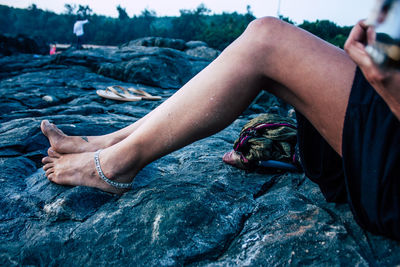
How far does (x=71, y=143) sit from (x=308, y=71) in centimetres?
148

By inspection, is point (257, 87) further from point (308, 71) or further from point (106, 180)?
point (106, 180)

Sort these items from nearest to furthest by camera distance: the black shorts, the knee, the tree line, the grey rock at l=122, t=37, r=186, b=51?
1. the black shorts
2. the knee
3. the grey rock at l=122, t=37, r=186, b=51
4. the tree line

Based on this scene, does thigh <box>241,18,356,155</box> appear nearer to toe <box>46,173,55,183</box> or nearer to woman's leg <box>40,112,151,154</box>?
woman's leg <box>40,112,151,154</box>

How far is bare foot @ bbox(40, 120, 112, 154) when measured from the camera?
68.3 inches

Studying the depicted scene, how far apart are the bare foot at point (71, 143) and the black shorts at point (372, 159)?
55.4 inches

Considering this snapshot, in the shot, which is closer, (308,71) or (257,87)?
(308,71)

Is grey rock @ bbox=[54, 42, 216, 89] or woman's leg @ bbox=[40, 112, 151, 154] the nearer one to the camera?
woman's leg @ bbox=[40, 112, 151, 154]

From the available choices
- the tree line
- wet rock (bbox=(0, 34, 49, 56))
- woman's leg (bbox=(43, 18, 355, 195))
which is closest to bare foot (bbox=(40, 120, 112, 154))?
woman's leg (bbox=(43, 18, 355, 195))

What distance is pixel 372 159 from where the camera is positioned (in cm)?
83

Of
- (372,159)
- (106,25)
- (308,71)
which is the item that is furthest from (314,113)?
(106,25)

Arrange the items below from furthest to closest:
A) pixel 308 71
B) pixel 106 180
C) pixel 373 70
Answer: pixel 106 180
pixel 308 71
pixel 373 70

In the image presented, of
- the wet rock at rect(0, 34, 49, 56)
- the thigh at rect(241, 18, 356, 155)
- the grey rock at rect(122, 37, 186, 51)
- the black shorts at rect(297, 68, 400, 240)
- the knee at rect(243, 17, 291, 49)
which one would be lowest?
the wet rock at rect(0, 34, 49, 56)

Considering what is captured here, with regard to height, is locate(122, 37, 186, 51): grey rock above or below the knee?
below

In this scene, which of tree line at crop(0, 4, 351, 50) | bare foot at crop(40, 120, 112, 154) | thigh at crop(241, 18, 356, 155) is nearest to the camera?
thigh at crop(241, 18, 356, 155)
